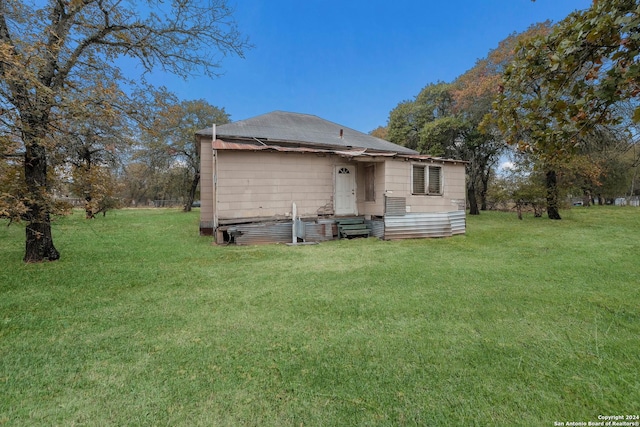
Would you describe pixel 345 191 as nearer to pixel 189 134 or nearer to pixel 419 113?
pixel 419 113

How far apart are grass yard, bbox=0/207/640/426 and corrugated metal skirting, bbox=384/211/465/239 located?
369 centimetres

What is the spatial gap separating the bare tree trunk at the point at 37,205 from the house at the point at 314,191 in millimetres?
3592

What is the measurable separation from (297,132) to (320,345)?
10175 mm

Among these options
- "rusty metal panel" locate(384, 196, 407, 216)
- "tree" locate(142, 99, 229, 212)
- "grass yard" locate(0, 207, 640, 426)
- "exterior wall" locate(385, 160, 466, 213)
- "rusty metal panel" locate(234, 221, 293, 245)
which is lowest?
"grass yard" locate(0, 207, 640, 426)

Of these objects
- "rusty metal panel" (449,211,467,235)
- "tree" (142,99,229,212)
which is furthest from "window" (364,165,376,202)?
"tree" (142,99,229,212)

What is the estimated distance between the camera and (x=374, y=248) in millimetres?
7340

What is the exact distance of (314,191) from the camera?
9.38 meters

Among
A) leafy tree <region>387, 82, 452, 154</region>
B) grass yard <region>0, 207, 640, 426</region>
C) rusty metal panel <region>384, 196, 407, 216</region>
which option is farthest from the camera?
leafy tree <region>387, 82, 452, 154</region>

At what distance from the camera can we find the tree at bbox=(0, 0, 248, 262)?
4648 mm

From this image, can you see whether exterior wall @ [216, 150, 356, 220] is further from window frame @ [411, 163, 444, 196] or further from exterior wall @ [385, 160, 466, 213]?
window frame @ [411, 163, 444, 196]

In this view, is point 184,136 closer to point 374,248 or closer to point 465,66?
point 374,248

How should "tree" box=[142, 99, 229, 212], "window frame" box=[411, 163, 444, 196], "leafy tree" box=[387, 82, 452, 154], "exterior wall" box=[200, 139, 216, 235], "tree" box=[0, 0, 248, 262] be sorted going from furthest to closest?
"tree" box=[142, 99, 229, 212], "leafy tree" box=[387, 82, 452, 154], "exterior wall" box=[200, 139, 216, 235], "window frame" box=[411, 163, 444, 196], "tree" box=[0, 0, 248, 262]

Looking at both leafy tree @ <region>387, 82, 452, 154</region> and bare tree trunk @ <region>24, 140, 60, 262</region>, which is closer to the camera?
bare tree trunk @ <region>24, 140, 60, 262</region>

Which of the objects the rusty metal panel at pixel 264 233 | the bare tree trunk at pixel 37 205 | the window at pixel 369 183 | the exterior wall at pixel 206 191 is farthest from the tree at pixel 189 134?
the bare tree trunk at pixel 37 205
